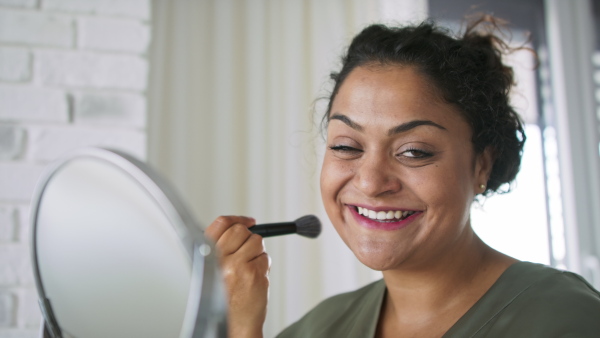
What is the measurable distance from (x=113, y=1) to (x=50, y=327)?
982 mm

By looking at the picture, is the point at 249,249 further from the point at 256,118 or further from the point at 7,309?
the point at 256,118

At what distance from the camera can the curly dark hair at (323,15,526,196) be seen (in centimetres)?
100

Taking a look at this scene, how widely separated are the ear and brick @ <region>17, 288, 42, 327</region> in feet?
3.03

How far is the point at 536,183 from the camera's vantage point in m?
2.32

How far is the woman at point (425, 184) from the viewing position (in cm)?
90

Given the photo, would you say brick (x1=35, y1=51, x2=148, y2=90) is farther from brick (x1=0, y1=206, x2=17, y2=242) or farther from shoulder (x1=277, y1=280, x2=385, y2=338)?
shoulder (x1=277, y1=280, x2=385, y2=338)

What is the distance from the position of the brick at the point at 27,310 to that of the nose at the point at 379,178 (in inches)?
29.6

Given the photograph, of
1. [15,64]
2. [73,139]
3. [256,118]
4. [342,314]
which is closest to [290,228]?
[342,314]

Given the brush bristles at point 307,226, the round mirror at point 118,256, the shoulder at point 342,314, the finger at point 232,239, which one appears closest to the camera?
the round mirror at point 118,256

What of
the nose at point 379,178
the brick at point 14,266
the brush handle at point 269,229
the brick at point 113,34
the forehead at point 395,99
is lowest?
the brick at point 14,266

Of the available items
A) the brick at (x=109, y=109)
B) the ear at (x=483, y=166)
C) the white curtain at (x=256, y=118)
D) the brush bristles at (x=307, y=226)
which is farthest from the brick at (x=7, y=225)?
the ear at (x=483, y=166)

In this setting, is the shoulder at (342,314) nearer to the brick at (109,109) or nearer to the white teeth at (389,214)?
the white teeth at (389,214)

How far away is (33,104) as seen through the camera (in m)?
1.24

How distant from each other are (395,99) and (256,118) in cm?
93
